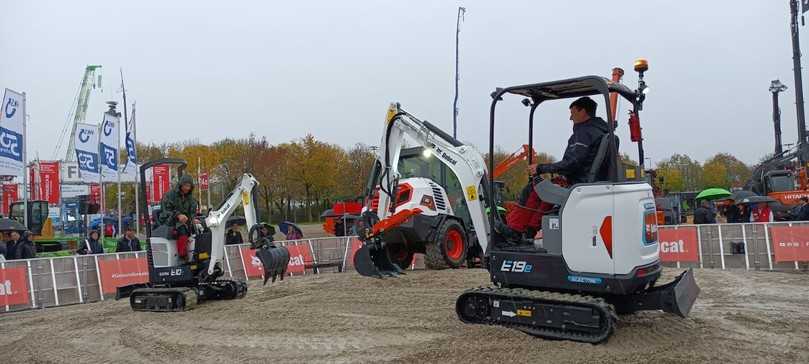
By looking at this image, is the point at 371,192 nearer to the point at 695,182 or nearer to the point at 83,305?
the point at 83,305

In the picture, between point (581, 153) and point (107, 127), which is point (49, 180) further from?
point (581, 153)

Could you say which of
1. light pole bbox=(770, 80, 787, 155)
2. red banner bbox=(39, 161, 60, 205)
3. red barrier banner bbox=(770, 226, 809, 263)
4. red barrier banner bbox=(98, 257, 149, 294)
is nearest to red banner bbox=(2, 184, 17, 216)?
red banner bbox=(39, 161, 60, 205)

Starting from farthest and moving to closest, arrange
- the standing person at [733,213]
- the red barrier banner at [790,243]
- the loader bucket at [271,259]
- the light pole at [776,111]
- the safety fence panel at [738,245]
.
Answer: the light pole at [776,111]
the standing person at [733,213]
the safety fence panel at [738,245]
the red barrier banner at [790,243]
the loader bucket at [271,259]

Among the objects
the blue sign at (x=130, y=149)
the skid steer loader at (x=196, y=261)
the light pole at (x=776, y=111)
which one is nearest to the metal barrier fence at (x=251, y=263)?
the skid steer loader at (x=196, y=261)

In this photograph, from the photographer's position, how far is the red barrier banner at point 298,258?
621 inches

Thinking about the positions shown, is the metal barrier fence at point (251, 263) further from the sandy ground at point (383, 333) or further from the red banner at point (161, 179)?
the red banner at point (161, 179)

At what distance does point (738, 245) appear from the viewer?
13320mm

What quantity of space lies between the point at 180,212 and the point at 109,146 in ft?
39.2

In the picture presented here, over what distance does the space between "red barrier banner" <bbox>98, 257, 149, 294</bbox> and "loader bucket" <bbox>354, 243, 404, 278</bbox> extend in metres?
4.78

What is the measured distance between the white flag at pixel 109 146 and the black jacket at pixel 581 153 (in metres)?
17.5

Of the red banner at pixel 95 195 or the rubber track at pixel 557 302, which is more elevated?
the red banner at pixel 95 195

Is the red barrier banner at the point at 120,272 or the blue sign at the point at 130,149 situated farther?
the blue sign at the point at 130,149

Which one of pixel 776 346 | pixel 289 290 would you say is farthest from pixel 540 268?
pixel 289 290

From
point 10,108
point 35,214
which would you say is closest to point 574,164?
point 10,108
